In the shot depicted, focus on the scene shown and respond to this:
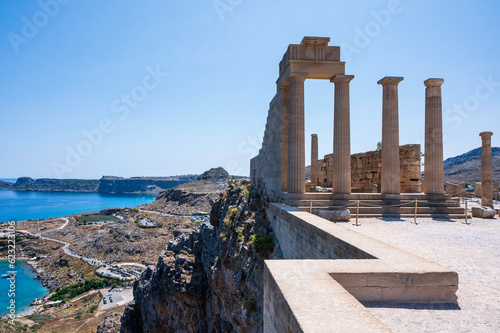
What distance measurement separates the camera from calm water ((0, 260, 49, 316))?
5097cm

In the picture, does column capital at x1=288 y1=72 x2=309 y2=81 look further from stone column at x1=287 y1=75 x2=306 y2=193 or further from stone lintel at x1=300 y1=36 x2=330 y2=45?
stone lintel at x1=300 y1=36 x2=330 y2=45

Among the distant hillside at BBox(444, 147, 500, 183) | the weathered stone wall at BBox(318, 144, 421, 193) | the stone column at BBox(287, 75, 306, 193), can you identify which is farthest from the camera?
the distant hillside at BBox(444, 147, 500, 183)

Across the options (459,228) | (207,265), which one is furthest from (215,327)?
(459,228)

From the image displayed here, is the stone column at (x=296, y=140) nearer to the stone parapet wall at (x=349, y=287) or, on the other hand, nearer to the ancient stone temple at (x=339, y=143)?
the ancient stone temple at (x=339, y=143)

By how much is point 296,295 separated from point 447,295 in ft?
8.31

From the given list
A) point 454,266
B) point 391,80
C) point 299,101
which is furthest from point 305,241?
point 391,80

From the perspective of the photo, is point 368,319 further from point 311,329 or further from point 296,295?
point 296,295

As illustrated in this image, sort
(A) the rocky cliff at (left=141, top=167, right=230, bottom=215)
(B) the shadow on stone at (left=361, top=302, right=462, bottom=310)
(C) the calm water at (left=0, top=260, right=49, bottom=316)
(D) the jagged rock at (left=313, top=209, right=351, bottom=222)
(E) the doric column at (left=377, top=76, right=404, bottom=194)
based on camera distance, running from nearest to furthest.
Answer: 1. (B) the shadow on stone at (left=361, top=302, right=462, bottom=310)
2. (D) the jagged rock at (left=313, top=209, right=351, bottom=222)
3. (E) the doric column at (left=377, top=76, right=404, bottom=194)
4. (C) the calm water at (left=0, top=260, right=49, bottom=316)
5. (A) the rocky cliff at (left=141, top=167, right=230, bottom=215)

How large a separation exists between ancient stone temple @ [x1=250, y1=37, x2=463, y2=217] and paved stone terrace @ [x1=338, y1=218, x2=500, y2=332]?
2.10 m

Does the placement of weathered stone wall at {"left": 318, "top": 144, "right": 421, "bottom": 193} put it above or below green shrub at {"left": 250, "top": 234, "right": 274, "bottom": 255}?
above

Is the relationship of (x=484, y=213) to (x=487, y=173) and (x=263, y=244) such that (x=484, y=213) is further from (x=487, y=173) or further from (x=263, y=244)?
(x=263, y=244)

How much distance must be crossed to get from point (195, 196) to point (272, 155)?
4641 inches

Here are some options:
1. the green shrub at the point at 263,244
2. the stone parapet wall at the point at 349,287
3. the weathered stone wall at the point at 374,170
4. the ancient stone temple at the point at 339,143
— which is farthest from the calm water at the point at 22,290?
the stone parapet wall at the point at 349,287

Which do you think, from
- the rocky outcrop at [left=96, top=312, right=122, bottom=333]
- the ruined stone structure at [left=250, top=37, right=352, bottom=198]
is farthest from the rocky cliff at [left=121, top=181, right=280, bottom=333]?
the ruined stone structure at [left=250, top=37, right=352, bottom=198]
